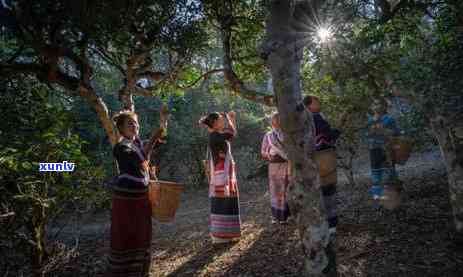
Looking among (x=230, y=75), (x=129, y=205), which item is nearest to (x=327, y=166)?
(x=230, y=75)

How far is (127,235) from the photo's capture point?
3.49 meters

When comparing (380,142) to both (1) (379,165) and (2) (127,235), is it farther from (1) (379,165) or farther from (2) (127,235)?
Result: (2) (127,235)

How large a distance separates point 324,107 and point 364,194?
2136mm

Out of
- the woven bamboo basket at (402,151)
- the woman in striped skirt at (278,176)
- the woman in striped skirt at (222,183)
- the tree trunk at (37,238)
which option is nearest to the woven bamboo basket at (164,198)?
the woman in striped skirt at (222,183)

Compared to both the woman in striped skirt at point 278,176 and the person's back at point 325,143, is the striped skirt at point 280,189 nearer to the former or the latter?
the woman in striped skirt at point 278,176

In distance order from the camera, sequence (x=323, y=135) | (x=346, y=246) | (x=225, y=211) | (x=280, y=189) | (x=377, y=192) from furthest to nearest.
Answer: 1. (x=377, y=192)
2. (x=280, y=189)
3. (x=225, y=211)
4. (x=323, y=135)
5. (x=346, y=246)

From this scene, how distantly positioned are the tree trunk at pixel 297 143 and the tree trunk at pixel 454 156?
1587 millimetres

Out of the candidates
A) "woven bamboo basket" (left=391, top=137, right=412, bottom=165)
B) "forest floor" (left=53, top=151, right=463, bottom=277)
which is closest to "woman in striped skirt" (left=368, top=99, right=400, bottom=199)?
"forest floor" (left=53, top=151, right=463, bottom=277)

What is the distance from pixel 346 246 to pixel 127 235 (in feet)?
8.44

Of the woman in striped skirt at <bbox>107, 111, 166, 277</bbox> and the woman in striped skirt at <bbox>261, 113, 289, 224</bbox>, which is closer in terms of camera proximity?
the woman in striped skirt at <bbox>107, 111, 166, 277</bbox>

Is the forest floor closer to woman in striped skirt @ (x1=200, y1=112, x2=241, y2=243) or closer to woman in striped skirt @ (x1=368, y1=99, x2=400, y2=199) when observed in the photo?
woman in striped skirt @ (x1=200, y1=112, x2=241, y2=243)

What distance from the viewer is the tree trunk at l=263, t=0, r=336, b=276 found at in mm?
2795

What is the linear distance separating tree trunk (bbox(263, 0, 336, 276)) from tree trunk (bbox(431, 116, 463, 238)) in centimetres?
159

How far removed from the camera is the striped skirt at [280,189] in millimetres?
5430
